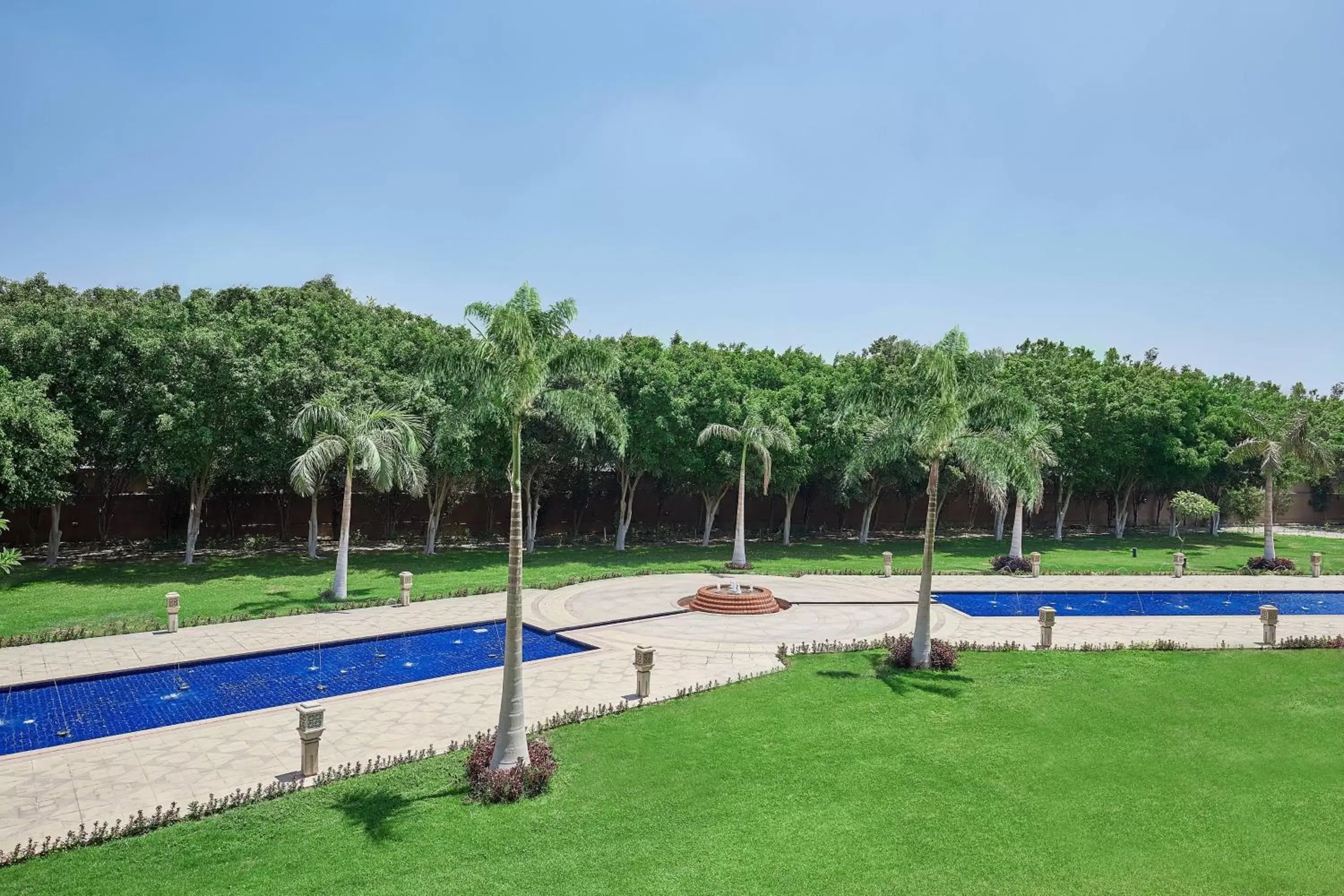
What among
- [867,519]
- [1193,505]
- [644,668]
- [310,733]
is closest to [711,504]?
[867,519]

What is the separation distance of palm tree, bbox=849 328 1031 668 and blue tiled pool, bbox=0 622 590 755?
861 cm

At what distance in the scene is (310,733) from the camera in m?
11.0

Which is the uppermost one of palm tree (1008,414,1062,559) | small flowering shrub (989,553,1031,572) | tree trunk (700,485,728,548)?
palm tree (1008,414,1062,559)

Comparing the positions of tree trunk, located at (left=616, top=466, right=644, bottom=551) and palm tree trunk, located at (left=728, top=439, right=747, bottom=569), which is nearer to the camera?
palm tree trunk, located at (left=728, top=439, right=747, bottom=569)

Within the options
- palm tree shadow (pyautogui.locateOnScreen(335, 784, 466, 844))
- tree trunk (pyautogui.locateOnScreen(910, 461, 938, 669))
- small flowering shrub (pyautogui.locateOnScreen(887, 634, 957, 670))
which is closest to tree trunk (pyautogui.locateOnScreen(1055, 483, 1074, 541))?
small flowering shrub (pyautogui.locateOnScreen(887, 634, 957, 670))

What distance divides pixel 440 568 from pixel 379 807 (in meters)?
20.3

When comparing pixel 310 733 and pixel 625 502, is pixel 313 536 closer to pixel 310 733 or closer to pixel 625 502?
pixel 625 502

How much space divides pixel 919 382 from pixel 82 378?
26849mm

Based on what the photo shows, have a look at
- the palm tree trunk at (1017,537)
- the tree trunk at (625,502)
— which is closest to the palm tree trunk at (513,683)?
the tree trunk at (625,502)

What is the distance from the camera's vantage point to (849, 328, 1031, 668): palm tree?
16.3 m

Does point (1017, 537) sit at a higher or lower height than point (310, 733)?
higher

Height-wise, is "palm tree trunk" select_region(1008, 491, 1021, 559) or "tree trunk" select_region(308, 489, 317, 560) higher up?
"palm tree trunk" select_region(1008, 491, 1021, 559)

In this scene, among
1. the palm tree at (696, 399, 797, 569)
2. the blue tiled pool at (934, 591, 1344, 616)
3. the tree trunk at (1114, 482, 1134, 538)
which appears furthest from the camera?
the tree trunk at (1114, 482, 1134, 538)

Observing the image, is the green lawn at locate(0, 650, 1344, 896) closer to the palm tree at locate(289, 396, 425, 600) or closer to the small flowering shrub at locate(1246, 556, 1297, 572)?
the palm tree at locate(289, 396, 425, 600)
